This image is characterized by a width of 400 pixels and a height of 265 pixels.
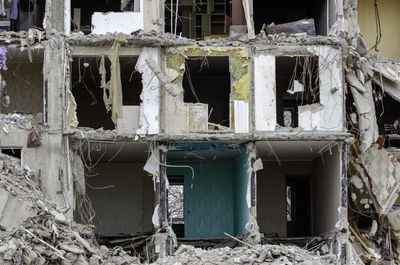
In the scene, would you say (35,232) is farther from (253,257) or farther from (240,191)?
(240,191)

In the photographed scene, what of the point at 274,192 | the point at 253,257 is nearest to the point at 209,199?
the point at 274,192

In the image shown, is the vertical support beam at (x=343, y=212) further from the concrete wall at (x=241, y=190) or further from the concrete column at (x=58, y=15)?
the concrete column at (x=58, y=15)

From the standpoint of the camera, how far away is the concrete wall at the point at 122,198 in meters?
30.5

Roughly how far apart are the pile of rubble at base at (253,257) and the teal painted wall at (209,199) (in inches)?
387

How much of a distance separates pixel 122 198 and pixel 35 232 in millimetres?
9979

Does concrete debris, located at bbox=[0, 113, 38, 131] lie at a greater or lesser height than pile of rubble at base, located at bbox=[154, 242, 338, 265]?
greater

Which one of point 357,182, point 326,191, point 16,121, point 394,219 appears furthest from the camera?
point 326,191

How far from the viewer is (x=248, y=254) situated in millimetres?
20234

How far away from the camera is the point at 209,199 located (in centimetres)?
3119

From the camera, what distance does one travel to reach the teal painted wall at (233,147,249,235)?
2742cm

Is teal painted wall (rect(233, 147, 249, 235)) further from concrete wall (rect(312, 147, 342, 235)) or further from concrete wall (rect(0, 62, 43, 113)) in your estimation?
concrete wall (rect(0, 62, 43, 113))

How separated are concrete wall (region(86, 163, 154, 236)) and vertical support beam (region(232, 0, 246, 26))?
21.2 ft

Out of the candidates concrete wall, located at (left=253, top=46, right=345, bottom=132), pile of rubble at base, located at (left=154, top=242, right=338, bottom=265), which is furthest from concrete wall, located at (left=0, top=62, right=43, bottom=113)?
pile of rubble at base, located at (left=154, top=242, right=338, bottom=265)

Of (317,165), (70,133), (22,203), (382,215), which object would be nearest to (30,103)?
(70,133)
